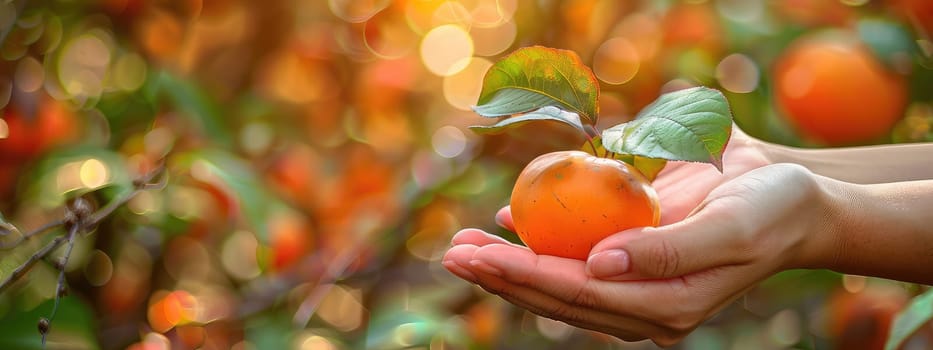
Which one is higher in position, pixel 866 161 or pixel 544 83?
pixel 544 83

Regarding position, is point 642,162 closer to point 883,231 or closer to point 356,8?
point 883,231

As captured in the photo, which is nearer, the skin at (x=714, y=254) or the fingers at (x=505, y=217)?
the skin at (x=714, y=254)

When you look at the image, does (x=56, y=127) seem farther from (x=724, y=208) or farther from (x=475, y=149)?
(x=724, y=208)

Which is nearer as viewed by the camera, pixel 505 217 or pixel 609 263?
pixel 609 263

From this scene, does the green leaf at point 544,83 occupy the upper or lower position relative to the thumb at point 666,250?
upper

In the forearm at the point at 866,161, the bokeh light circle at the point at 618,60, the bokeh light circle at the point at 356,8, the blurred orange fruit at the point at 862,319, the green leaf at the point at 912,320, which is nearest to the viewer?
the green leaf at the point at 912,320

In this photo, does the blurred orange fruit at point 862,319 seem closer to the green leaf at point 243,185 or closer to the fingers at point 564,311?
the fingers at point 564,311

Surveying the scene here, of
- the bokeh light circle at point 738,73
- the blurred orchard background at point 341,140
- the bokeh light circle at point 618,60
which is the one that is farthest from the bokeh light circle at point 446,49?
the bokeh light circle at point 738,73

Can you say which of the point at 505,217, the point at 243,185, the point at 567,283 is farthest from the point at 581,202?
→ the point at 243,185
